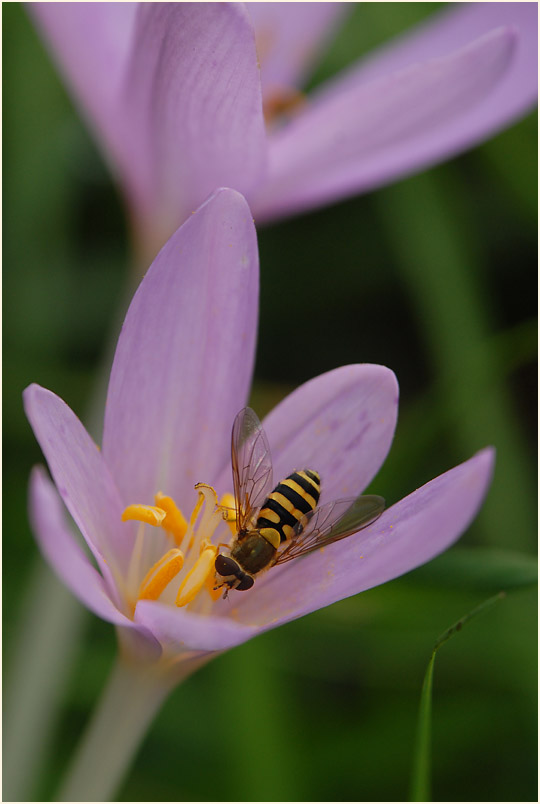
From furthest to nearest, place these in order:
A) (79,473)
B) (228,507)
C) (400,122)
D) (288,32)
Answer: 1. (288,32)
2. (400,122)
3. (228,507)
4. (79,473)

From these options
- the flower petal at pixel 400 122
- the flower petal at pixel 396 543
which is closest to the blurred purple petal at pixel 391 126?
the flower petal at pixel 400 122

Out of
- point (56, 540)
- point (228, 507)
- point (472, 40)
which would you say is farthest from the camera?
point (472, 40)

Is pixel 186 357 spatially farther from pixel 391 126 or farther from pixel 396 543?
pixel 391 126

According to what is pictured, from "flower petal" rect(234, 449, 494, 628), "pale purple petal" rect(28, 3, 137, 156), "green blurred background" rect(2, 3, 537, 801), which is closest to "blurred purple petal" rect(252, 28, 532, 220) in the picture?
"pale purple petal" rect(28, 3, 137, 156)

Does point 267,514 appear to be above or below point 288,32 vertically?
below

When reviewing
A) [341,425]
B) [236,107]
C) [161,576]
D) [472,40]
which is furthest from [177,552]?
[472,40]

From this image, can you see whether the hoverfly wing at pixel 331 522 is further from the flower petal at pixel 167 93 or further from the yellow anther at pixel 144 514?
the flower petal at pixel 167 93
